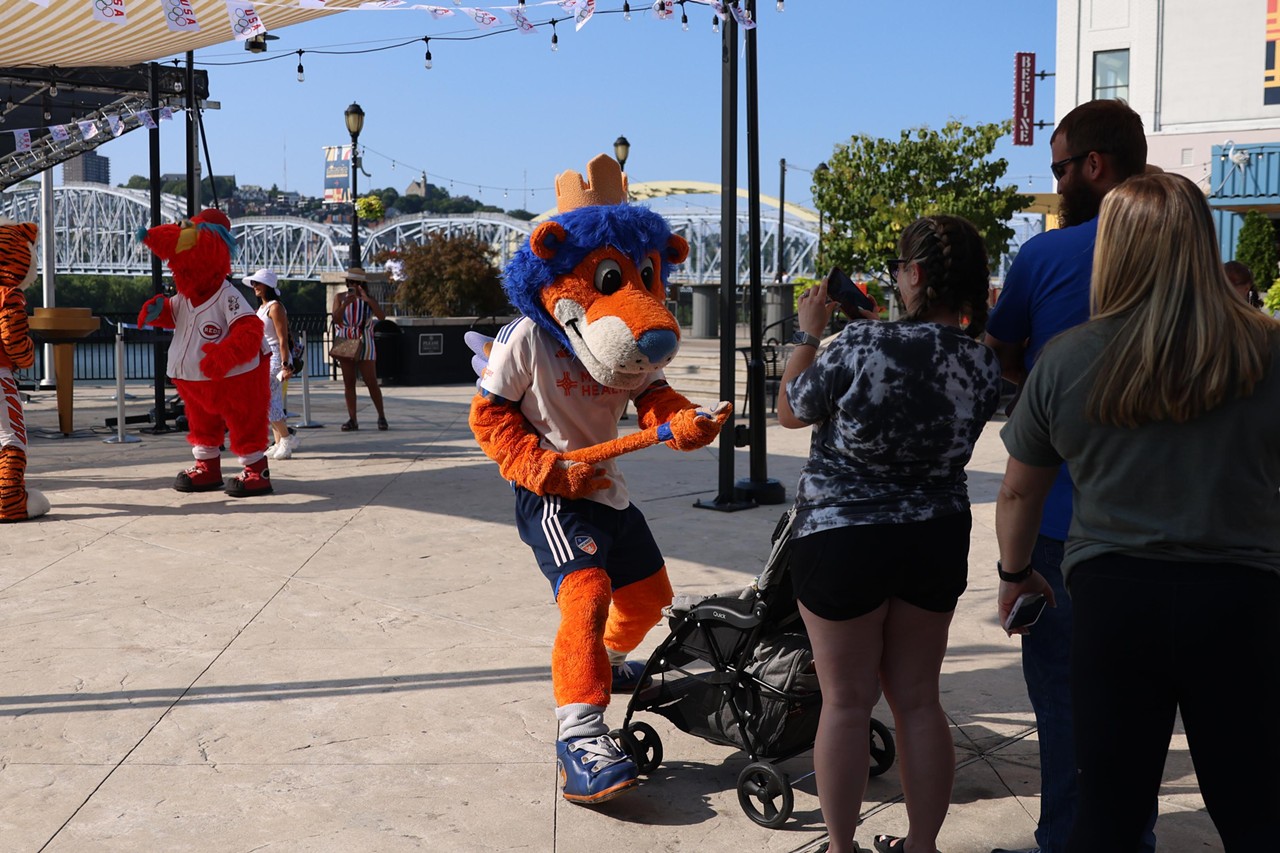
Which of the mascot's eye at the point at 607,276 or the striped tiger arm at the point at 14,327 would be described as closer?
the mascot's eye at the point at 607,276

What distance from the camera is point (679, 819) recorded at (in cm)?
344

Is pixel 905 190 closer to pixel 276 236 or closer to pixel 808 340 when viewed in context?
pixel 808 340

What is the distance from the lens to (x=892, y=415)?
2721 mm

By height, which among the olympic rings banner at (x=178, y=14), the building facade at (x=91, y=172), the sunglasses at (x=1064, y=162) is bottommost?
the sunglasses at (x=1064, y=162)

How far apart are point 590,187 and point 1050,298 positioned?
1.71 meters

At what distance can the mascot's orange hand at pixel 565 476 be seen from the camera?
3.68 meters

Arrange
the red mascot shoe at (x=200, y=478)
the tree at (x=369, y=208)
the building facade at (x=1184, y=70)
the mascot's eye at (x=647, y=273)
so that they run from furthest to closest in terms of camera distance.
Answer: the building facade at (x=1184, y=70), the tree at (x=369, y=208), the red mascot shoe at (x=200, y=478), the mascot's eye at (x=647, y=273)

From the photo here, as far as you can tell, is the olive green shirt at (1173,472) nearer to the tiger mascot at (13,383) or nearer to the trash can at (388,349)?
the tiger mascot at (13,383)

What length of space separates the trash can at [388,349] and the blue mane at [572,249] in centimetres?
1522

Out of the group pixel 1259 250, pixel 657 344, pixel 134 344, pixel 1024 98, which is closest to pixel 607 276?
pixel 657 344

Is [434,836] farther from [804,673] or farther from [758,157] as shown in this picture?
[758,157]

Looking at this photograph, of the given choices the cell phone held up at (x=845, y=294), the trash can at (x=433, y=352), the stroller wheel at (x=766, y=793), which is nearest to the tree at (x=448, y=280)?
the trash can at (x=433, y=352)

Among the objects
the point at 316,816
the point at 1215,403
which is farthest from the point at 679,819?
the point at 1215,403

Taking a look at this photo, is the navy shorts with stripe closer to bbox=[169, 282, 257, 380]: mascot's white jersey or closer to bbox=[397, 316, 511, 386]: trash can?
bbox=[169, 282, 257, 380]: mascot's white jersey
